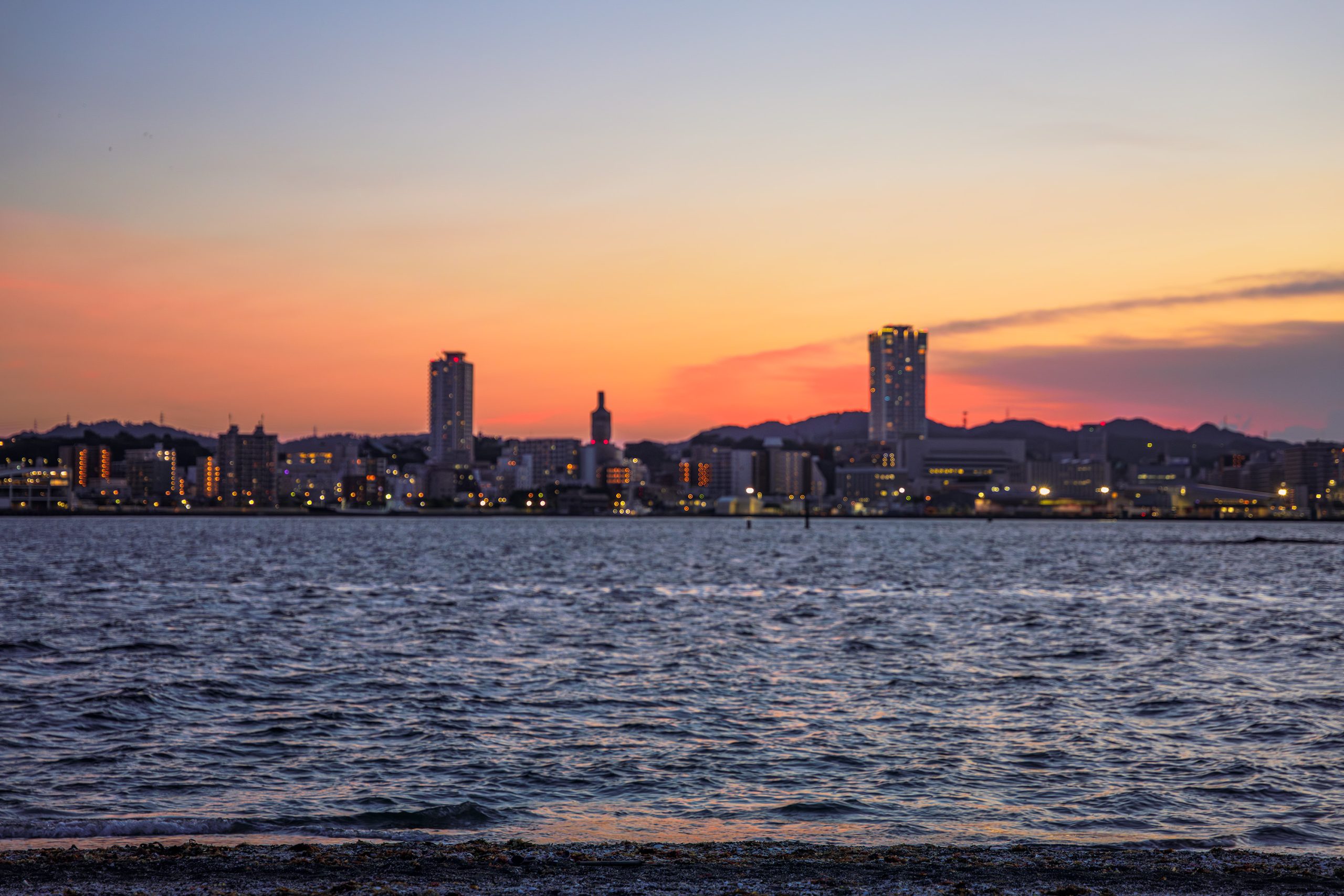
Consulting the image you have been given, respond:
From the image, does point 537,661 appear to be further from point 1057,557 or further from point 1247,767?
point 1057,557

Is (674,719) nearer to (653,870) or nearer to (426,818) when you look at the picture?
(426,818)

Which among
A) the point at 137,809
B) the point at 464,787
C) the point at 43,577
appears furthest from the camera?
the point at 43,577

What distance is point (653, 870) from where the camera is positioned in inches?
534

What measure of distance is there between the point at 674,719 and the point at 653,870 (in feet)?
41.8

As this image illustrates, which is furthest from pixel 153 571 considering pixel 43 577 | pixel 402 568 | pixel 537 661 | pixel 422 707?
pixel 422 707

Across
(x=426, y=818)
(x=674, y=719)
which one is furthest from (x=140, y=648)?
(x=426, y=818)

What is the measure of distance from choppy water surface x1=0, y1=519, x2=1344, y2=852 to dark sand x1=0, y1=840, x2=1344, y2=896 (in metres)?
1.99

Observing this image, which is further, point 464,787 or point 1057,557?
point 1057,557

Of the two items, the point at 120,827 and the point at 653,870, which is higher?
the point at 653,870

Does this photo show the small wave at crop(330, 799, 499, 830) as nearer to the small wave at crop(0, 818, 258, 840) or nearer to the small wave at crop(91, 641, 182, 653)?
the small wave at crop(0, 818, 258, 840)

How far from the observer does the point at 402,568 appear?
97688 millimetres

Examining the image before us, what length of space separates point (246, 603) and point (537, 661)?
28.8 m

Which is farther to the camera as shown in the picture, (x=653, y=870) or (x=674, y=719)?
(x=674, y=719)

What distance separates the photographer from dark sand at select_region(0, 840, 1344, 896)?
1257cm
